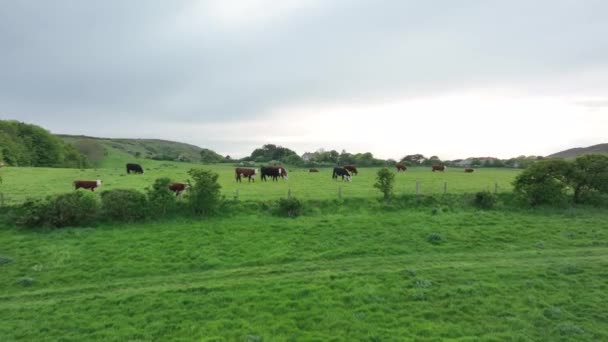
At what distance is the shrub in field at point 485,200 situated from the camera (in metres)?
23.1

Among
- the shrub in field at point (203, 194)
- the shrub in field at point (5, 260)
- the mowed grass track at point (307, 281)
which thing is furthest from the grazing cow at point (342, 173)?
the shrub in field at point (5, 260)

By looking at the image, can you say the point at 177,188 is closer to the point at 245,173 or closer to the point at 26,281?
the point at 26,281

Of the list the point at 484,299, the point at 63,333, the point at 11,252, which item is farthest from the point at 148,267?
the point at 484,299

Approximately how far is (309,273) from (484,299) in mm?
6087

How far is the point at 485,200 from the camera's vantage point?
2320cm

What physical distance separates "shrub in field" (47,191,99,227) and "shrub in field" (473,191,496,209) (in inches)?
944

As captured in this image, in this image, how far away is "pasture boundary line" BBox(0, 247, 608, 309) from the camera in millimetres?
11820

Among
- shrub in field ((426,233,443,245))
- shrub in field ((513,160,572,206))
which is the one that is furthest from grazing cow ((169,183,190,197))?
shrub in field ((513,160,572,206))

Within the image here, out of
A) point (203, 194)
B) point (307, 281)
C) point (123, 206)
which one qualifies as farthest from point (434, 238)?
point (123, 206)

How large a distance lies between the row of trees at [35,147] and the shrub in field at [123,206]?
52.5 m

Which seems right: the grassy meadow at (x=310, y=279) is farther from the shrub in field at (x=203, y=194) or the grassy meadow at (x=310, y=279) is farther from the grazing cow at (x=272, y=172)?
the grazing cow at (x=272, y=172)

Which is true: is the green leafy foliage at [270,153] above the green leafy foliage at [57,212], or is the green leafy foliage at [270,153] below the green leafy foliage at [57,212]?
above

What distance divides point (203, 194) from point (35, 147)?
65.1 metres

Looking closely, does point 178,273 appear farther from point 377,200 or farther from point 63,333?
point 377,200
